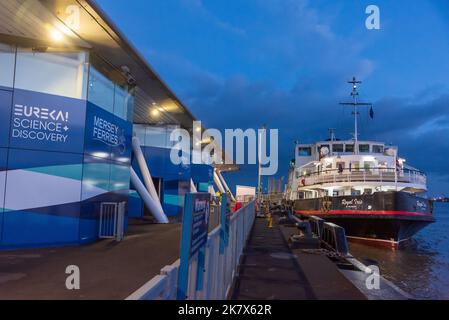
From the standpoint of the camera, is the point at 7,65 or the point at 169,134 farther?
the point at 169,134

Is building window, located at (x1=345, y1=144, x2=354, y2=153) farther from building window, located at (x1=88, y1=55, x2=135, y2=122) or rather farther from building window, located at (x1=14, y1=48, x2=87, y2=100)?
building window, located at (x1=14, y1=48, x2=87, y2=100)

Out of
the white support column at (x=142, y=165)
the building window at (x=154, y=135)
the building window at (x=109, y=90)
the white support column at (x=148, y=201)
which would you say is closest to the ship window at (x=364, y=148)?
the building window at (x=154, y=135)

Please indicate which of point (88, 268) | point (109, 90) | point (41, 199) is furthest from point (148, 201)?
point (88, 268)

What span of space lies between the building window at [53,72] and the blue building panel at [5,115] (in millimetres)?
365

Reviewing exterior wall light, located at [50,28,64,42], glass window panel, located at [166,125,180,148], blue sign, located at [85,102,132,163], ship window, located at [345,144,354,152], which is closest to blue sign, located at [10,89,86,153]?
blue sign, located at [85,102,132,163]

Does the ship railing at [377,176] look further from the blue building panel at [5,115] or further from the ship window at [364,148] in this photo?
the blue building panel at [5,115]

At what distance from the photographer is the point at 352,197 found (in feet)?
62.3

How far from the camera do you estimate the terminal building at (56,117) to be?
328 inches

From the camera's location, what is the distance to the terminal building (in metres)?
8.32

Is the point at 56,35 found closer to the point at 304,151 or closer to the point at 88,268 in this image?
the point at 88,268

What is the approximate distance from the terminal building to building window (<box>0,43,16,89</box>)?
0.8 inches

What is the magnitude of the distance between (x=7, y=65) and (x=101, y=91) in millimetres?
2559

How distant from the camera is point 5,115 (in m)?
8.46
